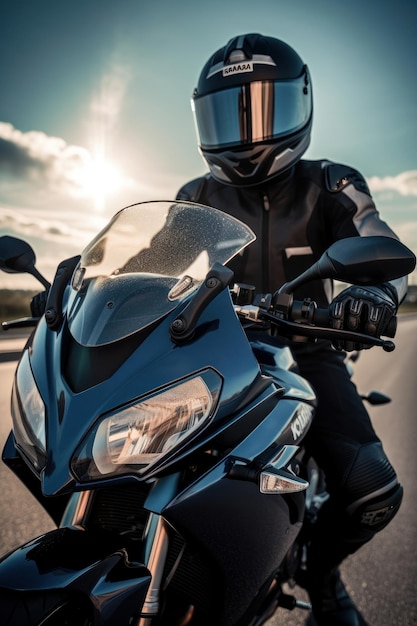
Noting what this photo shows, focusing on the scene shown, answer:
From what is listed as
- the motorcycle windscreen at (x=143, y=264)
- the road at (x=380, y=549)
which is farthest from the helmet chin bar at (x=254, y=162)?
the road at (x=380, y=549)

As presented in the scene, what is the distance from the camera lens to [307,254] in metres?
2.35

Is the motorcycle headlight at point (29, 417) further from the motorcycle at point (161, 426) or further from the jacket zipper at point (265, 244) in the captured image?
the jacket zipper at point (265, 244)

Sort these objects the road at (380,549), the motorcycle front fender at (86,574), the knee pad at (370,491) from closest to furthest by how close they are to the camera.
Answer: the motorcycle front fender at (86,574) < the knee pad at (370,491) < the road at (380,549)

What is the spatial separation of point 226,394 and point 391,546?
221 cm

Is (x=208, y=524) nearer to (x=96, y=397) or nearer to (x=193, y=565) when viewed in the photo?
(x=193, y=565)

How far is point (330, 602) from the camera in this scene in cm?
203

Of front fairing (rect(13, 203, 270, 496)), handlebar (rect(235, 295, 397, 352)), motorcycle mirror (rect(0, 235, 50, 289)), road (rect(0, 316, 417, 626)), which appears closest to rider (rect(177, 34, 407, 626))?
road (rect(0, 316, 417, 626))

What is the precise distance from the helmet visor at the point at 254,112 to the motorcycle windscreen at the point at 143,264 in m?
0.99

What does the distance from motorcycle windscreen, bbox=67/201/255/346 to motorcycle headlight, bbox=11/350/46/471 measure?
0.56 ft

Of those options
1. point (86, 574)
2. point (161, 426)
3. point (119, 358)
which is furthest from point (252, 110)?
point (86, 574)

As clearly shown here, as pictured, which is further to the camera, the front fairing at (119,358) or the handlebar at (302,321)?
the handlebar at (302,321)

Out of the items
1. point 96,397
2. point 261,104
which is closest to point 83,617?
point 96,397

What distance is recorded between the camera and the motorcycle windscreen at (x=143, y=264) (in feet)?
3.84

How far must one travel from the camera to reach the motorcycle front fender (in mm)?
897
